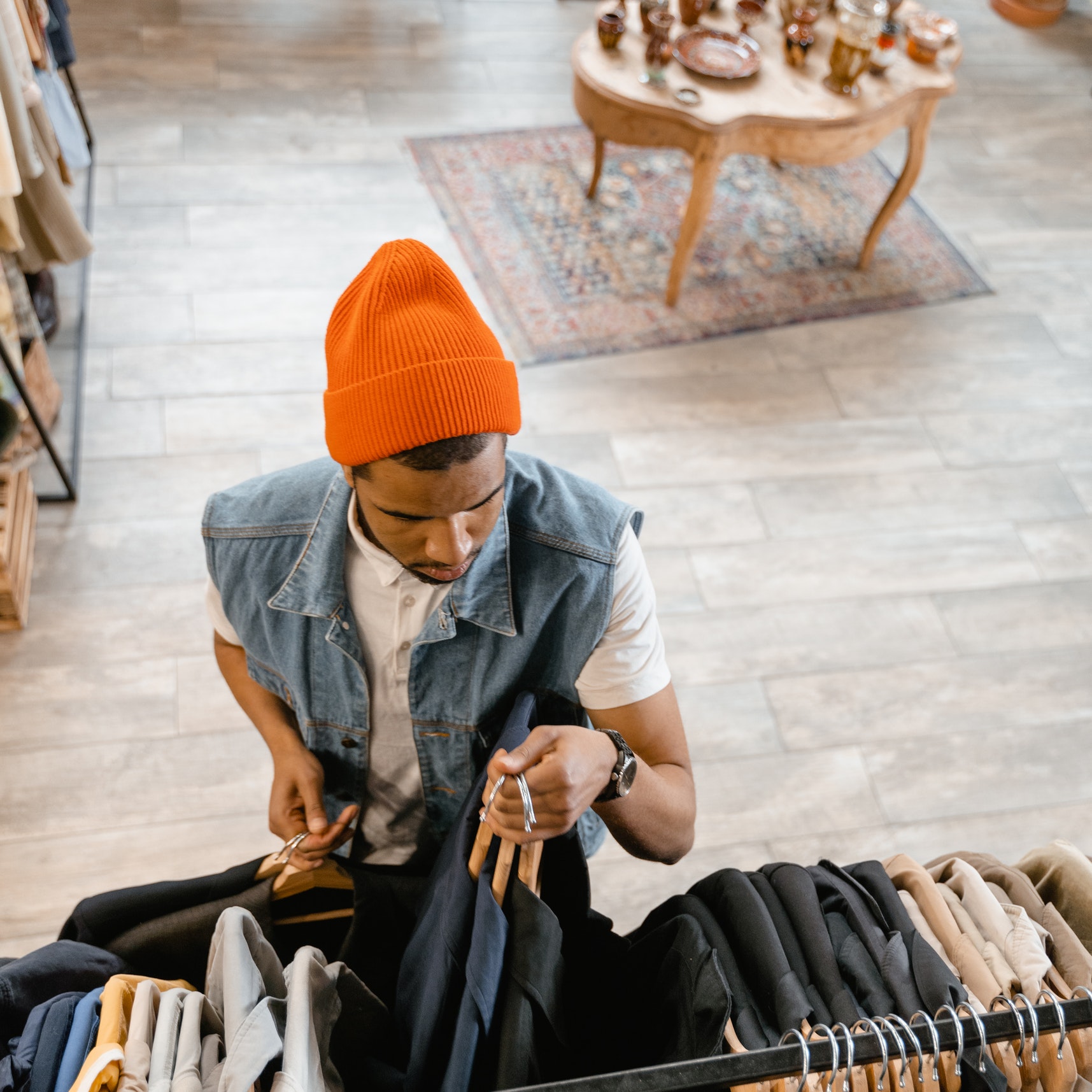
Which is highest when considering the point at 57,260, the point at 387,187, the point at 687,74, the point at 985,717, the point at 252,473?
the point at 687,74

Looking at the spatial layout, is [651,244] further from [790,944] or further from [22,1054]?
[22,1054]

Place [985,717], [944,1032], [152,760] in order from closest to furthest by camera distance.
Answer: [944,1032] < [152,760] < [985,717]

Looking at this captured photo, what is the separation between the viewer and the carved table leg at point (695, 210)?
124 inches

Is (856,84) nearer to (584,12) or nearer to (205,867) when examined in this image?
(584,12)

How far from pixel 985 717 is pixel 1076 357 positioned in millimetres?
1634

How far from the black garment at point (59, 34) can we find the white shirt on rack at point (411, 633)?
2374 millimetres

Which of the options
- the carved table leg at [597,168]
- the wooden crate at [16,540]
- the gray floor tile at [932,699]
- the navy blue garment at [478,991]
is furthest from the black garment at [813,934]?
the carved table leg at [597,168]

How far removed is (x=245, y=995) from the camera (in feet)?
3.39

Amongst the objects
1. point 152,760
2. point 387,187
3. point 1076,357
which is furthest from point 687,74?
point 152,760

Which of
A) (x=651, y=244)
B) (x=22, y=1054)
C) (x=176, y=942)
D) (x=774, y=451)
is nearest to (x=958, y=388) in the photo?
(x=774, y=451)

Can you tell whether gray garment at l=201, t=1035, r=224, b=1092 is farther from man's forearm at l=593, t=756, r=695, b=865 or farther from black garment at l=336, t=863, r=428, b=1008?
man's forearm at l=593, t=756, r=695, b=865

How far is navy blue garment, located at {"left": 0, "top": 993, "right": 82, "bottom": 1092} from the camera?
0.97 m

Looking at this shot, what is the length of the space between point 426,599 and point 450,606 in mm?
61

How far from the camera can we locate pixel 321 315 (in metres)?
3.34
